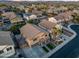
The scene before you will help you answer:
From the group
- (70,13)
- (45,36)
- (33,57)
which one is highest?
(70,13)

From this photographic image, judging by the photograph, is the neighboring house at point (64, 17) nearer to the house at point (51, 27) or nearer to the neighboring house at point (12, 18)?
the house at point (51, 27)

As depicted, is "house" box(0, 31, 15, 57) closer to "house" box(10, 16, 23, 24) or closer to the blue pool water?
"house" box(10, 16, 23, 24)

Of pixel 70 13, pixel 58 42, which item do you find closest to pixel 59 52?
pixel 58 42

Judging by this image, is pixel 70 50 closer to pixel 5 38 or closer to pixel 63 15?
pixel 63 15

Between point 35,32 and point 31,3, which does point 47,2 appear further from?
point 35,32

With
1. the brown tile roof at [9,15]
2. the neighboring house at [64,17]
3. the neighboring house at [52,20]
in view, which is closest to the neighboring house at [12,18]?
the brown tile roof at [9,15]

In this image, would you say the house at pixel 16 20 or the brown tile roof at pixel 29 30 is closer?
the brown tile roof at pixel 29 30

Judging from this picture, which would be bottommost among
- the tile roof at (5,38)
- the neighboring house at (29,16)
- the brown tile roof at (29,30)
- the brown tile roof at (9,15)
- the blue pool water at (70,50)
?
the blue pool water at (70,50)
